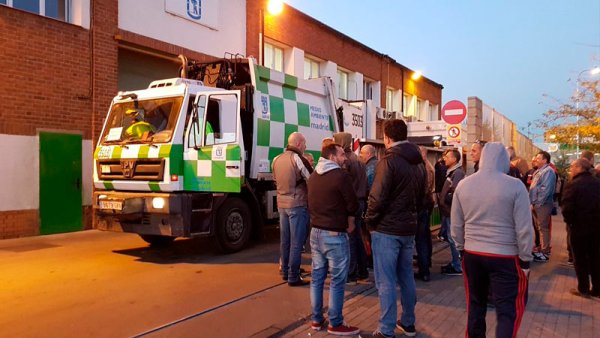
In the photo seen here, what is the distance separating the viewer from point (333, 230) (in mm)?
4504

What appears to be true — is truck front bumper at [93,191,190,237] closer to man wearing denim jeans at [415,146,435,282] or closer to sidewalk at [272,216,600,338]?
sidewalk at [272,216,600,338]

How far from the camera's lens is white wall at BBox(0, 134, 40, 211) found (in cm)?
983

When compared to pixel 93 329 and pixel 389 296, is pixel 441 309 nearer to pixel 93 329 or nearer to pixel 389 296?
pixel 389 296

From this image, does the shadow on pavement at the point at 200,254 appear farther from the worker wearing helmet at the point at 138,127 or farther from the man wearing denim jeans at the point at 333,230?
the man wearing denim jeans at the point at 333,230

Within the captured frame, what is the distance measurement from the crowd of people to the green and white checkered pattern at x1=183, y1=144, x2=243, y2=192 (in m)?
1.64

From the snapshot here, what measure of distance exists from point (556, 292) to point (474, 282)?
10.3 feet

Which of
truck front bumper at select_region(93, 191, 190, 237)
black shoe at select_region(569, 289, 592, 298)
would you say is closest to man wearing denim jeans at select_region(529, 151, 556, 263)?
black shoe at select_region(569, 289, 592, 298)

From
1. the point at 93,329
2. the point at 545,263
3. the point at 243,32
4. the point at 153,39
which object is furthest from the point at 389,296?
the point at 243,32

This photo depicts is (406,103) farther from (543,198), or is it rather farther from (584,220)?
(584,220)

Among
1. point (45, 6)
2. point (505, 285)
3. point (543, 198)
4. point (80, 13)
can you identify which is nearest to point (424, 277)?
point (543, 198)

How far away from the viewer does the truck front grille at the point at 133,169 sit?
7.67 meters

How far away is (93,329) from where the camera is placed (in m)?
4.80

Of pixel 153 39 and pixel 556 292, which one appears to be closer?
pixel 556 292

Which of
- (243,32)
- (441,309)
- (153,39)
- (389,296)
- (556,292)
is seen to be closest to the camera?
(389,296)
